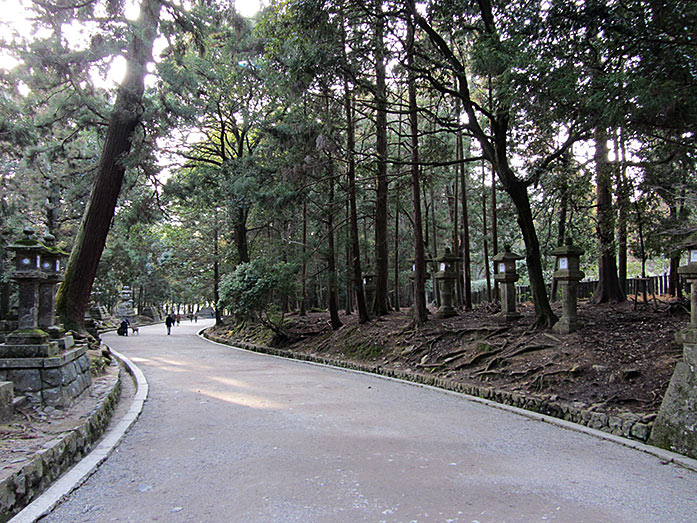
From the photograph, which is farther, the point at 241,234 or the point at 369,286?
the point at 241,234

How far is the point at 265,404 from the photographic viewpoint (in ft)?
25.0

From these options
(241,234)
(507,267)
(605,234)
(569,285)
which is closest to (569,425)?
(569,285)

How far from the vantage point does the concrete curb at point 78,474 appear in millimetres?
3637

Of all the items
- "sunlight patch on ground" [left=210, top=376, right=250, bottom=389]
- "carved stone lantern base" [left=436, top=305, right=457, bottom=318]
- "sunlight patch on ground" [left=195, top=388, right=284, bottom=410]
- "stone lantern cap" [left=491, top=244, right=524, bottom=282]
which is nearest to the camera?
"sunlight patch on ground" [left=195, top=388, right=284, bottom=410]

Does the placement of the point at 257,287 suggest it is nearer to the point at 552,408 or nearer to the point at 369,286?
the point at 369,286

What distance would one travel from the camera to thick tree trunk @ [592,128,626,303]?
1088cm

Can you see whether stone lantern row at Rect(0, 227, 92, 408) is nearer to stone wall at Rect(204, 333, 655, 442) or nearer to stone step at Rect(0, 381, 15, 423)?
stone step at Rect(0, 381, 15, 423)

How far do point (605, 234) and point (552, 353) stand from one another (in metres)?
4.88

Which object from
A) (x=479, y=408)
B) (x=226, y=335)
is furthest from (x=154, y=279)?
(x=479, y=408)

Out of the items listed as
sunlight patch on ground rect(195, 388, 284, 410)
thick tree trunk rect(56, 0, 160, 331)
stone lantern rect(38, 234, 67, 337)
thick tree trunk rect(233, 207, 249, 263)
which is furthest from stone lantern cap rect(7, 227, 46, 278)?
thick tree trunk rect(233, 207, 249, 263)

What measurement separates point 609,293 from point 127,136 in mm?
13937

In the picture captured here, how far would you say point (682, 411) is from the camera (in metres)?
5.22

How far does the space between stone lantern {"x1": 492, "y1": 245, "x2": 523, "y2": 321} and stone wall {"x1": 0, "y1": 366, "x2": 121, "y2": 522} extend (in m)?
9.31

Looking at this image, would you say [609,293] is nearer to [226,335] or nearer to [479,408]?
[479,408]
